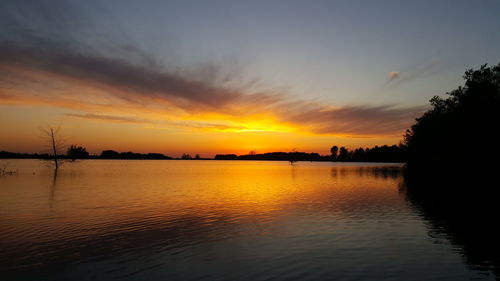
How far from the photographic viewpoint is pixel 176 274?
50.0ft

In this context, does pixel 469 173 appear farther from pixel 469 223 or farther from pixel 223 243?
pixel 223 243

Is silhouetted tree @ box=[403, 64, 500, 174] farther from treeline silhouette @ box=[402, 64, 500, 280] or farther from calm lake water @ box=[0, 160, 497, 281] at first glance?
calm lake water @ box=[0, 160, 497, 281]

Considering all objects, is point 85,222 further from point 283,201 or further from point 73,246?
point 283,201

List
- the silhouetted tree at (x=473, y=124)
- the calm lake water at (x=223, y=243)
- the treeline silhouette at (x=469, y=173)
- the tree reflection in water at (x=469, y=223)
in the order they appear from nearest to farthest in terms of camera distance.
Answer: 1. the calm lake water at (x=223, y=243)
2. the tree reflection in water at (x=469, y=223)
3. the treeline silhouette at (x=469, y=173)
4. the silhouetted tree at (x=473, y=124)

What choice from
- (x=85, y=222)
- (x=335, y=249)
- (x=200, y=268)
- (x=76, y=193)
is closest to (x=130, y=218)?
(x=85, y=222)

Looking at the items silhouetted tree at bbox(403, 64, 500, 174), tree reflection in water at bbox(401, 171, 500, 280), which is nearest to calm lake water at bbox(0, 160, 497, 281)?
tree reflection in water at bbox(401, 171, 500, 280)

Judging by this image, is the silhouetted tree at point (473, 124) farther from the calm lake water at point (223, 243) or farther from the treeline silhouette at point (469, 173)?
the calm lake water at point (223, 243)

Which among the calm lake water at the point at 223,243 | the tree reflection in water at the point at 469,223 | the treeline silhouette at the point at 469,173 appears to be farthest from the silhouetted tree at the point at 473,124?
the calm lake water at the point at 223,243

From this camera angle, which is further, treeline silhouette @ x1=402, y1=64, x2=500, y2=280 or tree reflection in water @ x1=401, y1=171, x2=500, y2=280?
treeline silhouette @ x1=402, y1=64, x2=500, y2=280

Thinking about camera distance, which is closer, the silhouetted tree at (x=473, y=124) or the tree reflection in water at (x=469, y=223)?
the tree reflection in water at (x=469, y=223)

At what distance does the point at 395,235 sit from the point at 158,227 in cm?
1782

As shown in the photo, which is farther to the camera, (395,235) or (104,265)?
(395,235)

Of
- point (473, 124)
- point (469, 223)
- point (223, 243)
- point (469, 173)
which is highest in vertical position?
point (473, 124)

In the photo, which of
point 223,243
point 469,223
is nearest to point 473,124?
point 469,223
